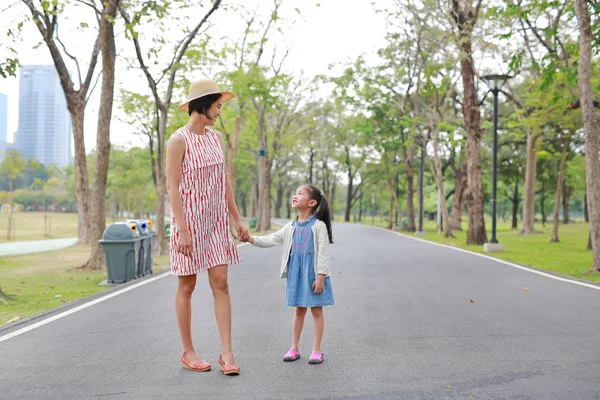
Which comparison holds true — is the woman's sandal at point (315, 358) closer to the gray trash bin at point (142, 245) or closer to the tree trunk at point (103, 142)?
the gray trash bin at point (142, 245)

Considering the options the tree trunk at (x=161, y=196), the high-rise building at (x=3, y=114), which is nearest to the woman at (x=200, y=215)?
the high-rise building at (x=3, y=114)

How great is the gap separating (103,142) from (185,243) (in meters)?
10.0

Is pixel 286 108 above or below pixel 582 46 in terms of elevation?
above

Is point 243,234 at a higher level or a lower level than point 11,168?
lower

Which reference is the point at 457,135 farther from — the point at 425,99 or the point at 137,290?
the point at 137,290

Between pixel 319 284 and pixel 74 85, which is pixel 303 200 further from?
pixel 74 85

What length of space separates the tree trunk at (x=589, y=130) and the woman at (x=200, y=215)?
32.8ft

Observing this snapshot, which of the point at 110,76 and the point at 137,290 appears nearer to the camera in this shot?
the point at 137,290

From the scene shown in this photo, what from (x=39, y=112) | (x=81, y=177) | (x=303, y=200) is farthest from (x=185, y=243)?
(x=39, y=112)

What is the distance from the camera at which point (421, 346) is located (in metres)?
5.86

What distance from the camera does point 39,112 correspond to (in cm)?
2989

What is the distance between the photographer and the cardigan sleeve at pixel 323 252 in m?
5.15

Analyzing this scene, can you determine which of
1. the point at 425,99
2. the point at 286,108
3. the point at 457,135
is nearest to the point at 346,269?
the point at 457,135

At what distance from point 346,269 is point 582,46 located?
6.42 metres
